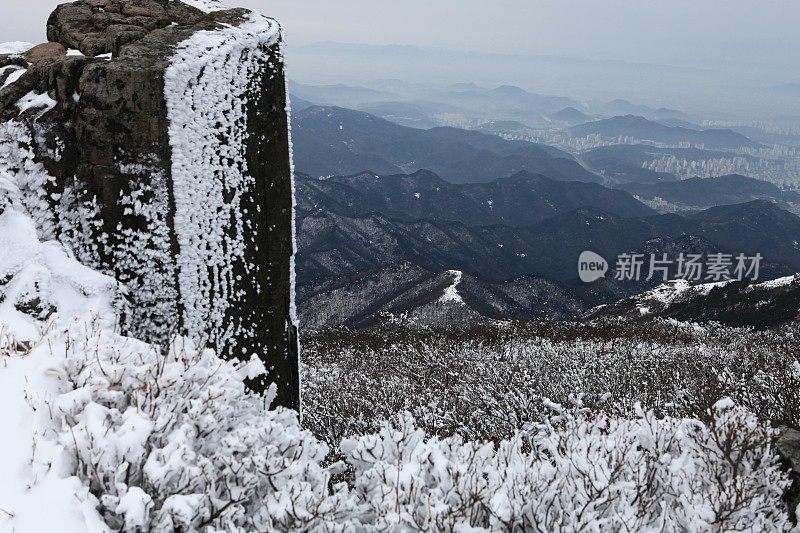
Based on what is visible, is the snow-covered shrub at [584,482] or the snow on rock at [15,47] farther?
the snow on rock at [15,47]

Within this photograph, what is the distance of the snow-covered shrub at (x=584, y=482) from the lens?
4277 mm

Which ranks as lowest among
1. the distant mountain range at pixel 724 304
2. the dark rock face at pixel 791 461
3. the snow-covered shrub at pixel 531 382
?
the distant mountain range at pixel 724 304

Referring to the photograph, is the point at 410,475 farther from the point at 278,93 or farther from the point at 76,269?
the point at 278,93

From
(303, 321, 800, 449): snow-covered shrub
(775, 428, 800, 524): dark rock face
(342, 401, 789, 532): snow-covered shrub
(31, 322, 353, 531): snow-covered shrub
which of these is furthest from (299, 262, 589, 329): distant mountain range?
(31, 322, 353, 531): snow-covered shrub

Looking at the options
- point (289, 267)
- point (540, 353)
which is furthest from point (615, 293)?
point (289, 267)

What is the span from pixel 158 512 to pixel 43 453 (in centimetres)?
98

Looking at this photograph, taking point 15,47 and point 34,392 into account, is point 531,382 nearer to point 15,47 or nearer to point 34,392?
point 15,47

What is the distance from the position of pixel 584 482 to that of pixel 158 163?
6.98 m

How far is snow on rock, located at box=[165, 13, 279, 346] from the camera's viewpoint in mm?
8398

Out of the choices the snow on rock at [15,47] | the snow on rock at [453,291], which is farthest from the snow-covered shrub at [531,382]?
the snow on rock at [453,291]

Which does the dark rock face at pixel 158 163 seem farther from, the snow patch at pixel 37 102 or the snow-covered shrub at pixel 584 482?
the snow-covered shrub at pixel 584 482

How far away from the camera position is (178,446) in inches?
157

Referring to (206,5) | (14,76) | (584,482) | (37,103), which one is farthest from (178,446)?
(206,5)

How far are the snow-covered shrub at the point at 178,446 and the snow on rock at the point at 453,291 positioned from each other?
95.1 m
